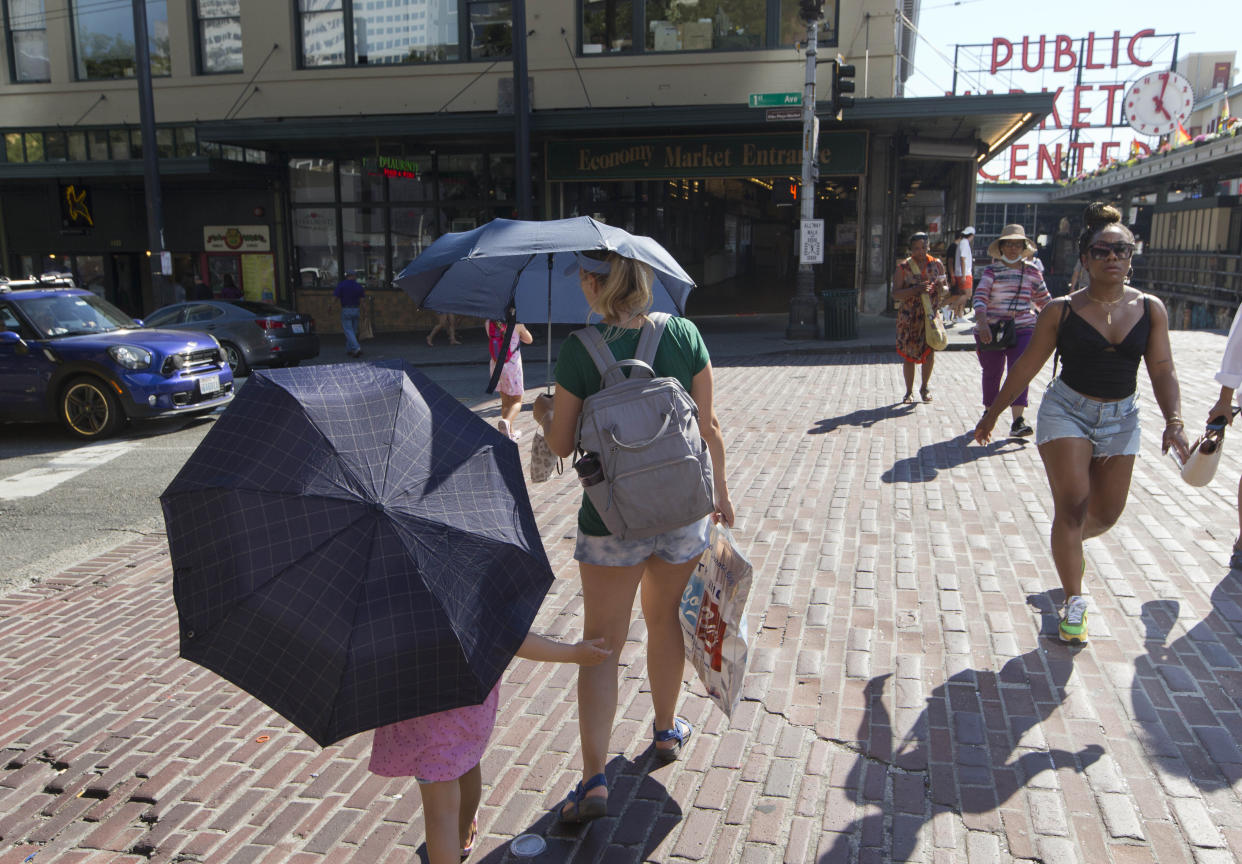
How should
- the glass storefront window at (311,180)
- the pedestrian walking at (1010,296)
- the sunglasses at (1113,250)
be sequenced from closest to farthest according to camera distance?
the sunglasses at (1113,250) < the pedestrian walking at (1010,296) < the glass storefront window at (311,180)

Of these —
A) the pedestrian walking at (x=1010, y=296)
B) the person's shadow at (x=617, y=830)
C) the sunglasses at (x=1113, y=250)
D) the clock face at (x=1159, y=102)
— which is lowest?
the person's shadow at (x=617, y=830)

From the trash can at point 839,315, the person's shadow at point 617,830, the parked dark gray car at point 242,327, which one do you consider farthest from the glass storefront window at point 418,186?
the person's shadow at point 617,830

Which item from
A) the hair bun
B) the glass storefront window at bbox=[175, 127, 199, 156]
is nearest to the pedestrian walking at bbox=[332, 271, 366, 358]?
the glass storefront window at bbox=[175, 127, 199, 156]

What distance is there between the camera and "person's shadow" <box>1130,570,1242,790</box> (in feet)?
11.3

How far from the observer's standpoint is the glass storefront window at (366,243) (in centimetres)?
2383

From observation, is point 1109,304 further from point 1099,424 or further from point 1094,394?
point 1099,424

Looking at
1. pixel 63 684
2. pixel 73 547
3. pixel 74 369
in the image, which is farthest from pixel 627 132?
pixel 63 684

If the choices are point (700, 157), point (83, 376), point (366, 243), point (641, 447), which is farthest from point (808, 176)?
point (641, 447)

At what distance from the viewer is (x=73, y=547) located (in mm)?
6699

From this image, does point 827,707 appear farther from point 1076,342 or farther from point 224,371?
point 224,371

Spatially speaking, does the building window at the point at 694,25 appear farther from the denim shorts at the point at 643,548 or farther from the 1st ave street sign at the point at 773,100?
the denim shorts at the point at 643,548

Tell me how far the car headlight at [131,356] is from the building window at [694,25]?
1429cm

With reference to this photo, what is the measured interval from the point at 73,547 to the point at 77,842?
4009 mm

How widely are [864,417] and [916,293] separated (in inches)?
53.9
